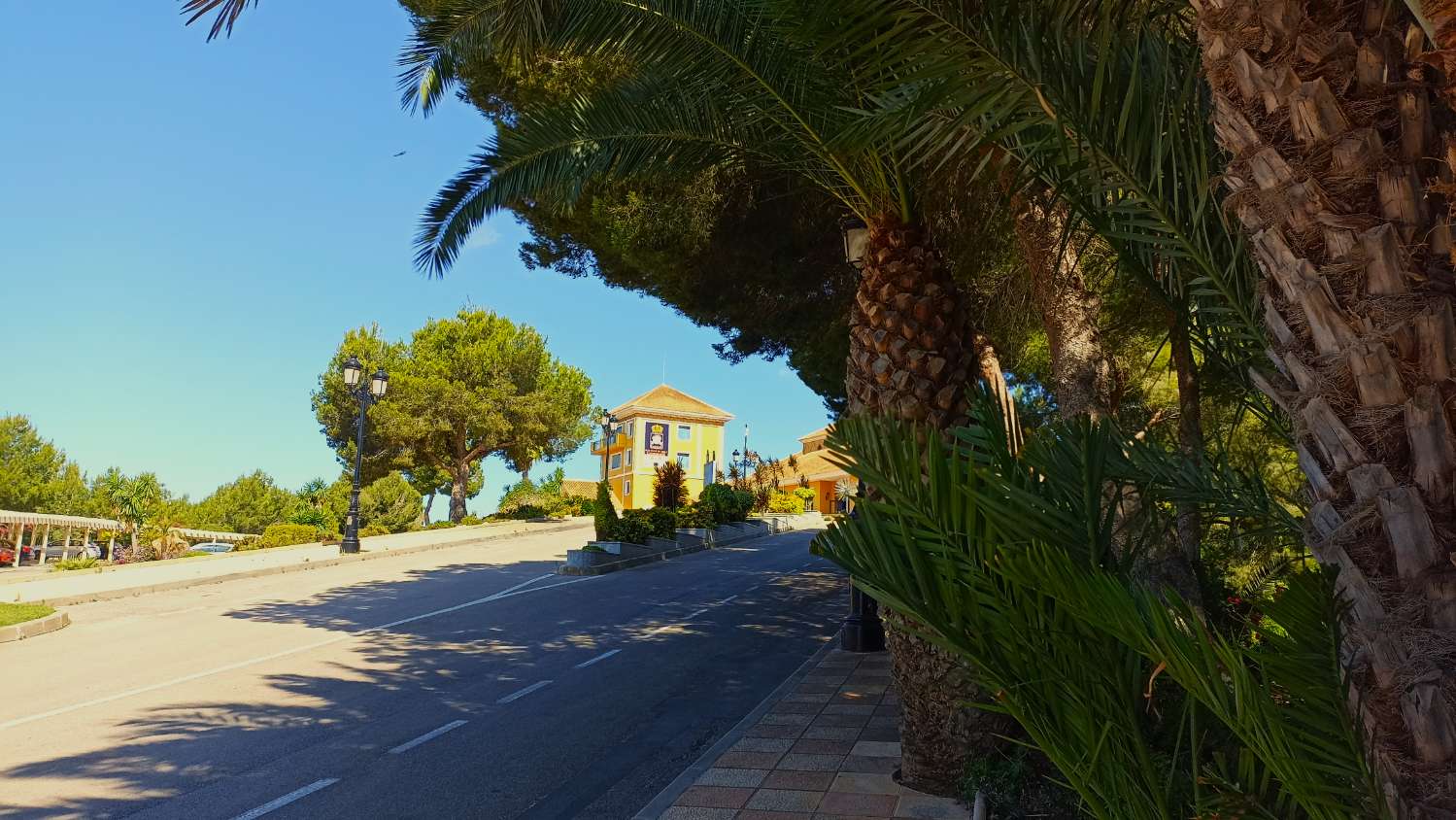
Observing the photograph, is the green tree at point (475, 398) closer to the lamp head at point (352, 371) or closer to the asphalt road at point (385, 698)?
the lamp head at point (352, 371)

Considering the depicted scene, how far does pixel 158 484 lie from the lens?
2078 inches

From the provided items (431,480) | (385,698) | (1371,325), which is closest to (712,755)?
(385,698)

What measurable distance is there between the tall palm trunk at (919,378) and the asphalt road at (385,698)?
5.57 feet

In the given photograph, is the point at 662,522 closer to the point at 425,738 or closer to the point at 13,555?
the point at 425,738

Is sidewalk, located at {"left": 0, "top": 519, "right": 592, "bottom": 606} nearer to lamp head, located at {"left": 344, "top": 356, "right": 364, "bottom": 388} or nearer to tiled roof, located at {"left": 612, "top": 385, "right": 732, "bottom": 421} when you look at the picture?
lamp head, located at {"left": 344, "top": 356, "right": 364, "bottom": 388}

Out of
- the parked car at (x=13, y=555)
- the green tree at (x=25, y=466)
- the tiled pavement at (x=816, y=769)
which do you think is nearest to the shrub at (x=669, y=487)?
the tiled pavement at (x=816, y=769)

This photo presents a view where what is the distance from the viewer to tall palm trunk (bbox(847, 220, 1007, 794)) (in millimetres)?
5074

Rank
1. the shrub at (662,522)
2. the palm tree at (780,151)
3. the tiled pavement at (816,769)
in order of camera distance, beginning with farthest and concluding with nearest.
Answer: the shrub at (662,522) < the palm tree at (780,151) < the tiled pavement at (816,769)

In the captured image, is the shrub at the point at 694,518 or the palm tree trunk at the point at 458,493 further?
the palm tree trunk at the point at 458,493

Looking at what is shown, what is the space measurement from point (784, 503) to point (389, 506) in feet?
60.1

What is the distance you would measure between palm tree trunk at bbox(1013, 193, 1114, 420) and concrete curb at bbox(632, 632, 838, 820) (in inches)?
133

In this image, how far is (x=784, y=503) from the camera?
4466 centimetres

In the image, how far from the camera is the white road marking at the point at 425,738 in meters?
6.35

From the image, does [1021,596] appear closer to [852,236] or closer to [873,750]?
[873,750]
